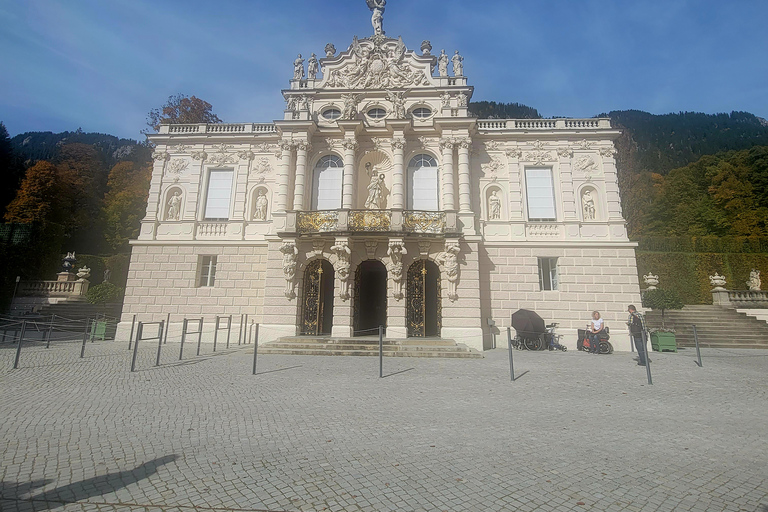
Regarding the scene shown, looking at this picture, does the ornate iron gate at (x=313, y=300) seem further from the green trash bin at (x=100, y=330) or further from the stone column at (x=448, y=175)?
the green trash bin at (x=100, y=330)

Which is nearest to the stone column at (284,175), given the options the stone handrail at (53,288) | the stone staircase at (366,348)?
the stone staircase at (366,348)

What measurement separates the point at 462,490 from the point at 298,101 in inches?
866

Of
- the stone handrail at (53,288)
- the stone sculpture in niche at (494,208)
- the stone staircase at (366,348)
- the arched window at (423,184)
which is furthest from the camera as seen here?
the stone handrail at (53,288)

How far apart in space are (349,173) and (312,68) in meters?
7.83

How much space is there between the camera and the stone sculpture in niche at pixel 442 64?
21344 mm

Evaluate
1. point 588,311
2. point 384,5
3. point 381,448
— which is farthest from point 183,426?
point 384,5

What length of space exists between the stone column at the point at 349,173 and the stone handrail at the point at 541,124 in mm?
7336

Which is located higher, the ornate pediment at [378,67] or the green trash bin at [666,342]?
the ornate pediment at [378,67]

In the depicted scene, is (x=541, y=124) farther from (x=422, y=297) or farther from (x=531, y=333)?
(x=422, y=297)

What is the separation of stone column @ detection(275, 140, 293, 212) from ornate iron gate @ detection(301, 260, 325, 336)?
359 centimetres

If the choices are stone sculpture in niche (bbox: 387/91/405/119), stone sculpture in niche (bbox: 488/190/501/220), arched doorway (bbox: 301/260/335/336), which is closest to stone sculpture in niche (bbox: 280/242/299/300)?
arched doorway (bbox: 301/260/335/336)

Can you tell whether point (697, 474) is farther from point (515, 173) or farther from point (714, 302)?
point (714, 302)

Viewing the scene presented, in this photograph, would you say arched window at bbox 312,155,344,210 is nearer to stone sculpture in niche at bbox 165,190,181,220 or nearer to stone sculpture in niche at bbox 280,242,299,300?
stone sculpture in niche at bbox 280,242,299,300

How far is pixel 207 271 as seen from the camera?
2022 centimetres
